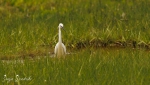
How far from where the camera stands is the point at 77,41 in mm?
10625

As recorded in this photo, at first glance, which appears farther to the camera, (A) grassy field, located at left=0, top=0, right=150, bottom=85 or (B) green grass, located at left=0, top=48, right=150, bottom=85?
(A) grassy field, located at left=0, top=0, right=150, bottom=85

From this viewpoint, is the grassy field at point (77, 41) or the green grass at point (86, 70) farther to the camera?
the grassy field at point (77, 41)

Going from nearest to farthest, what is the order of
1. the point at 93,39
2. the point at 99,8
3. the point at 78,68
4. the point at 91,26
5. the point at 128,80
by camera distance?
the point at 128,80 < the point at 78,68 < the point at 93,39 < the point at 91,26 < the point at 99,8

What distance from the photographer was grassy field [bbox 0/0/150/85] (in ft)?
23.5

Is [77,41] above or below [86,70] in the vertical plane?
above

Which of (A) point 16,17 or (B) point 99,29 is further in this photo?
(A) point 16,17

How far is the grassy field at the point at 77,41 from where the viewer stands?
283 inches

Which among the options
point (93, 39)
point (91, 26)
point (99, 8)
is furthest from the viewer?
point (99, 8)

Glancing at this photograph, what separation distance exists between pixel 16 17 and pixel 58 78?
19.3ft

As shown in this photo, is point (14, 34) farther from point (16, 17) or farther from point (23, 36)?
point (16, 17)

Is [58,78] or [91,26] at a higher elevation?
[91,26]

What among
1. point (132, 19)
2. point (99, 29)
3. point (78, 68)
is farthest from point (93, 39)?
point (78, 68)

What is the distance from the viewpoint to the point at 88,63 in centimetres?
774

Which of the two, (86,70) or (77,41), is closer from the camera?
(86,70)
